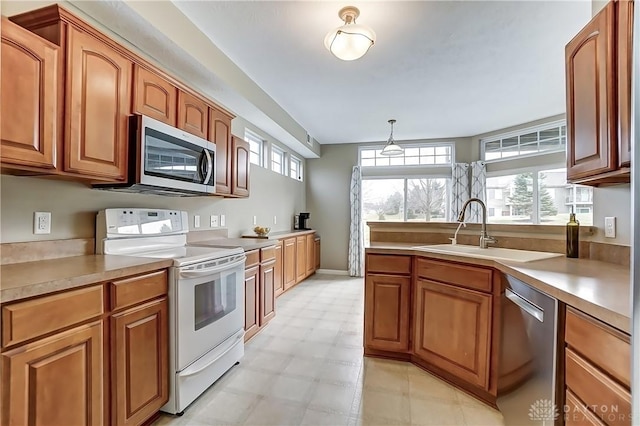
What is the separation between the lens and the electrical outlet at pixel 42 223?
159 centimetres

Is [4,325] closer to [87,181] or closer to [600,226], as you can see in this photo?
[87,181]

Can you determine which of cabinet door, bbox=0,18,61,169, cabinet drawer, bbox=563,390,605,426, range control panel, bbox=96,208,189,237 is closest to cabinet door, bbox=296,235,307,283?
range control panel, bbox=96,208,189,237

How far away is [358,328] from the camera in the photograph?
3078 millimetres

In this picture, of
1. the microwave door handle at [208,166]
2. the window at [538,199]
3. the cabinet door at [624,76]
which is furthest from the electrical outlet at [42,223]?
the window at [538,199]

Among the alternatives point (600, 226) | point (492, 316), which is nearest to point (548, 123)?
point (600, 226)

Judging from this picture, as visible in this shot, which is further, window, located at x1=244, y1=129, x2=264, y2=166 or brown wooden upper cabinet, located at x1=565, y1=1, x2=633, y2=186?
window, located at x1=244, y1=129, x2=264, y2=166

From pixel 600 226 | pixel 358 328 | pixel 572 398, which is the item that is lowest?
pixel 358 328

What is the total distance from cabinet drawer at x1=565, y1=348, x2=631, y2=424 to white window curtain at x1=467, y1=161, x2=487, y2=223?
A: 15.0 ft

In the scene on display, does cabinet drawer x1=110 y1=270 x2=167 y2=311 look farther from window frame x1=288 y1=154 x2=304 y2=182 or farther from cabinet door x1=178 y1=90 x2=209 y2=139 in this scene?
window frame x1=288 y1=154 x2=304 y2=182

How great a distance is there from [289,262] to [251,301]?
169 centimetres

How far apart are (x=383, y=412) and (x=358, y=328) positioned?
131 centimetres

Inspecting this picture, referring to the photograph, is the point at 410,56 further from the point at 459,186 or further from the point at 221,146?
the point at 459,186

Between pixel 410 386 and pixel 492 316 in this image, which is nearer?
pixel 492 316

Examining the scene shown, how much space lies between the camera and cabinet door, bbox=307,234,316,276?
529 cm
